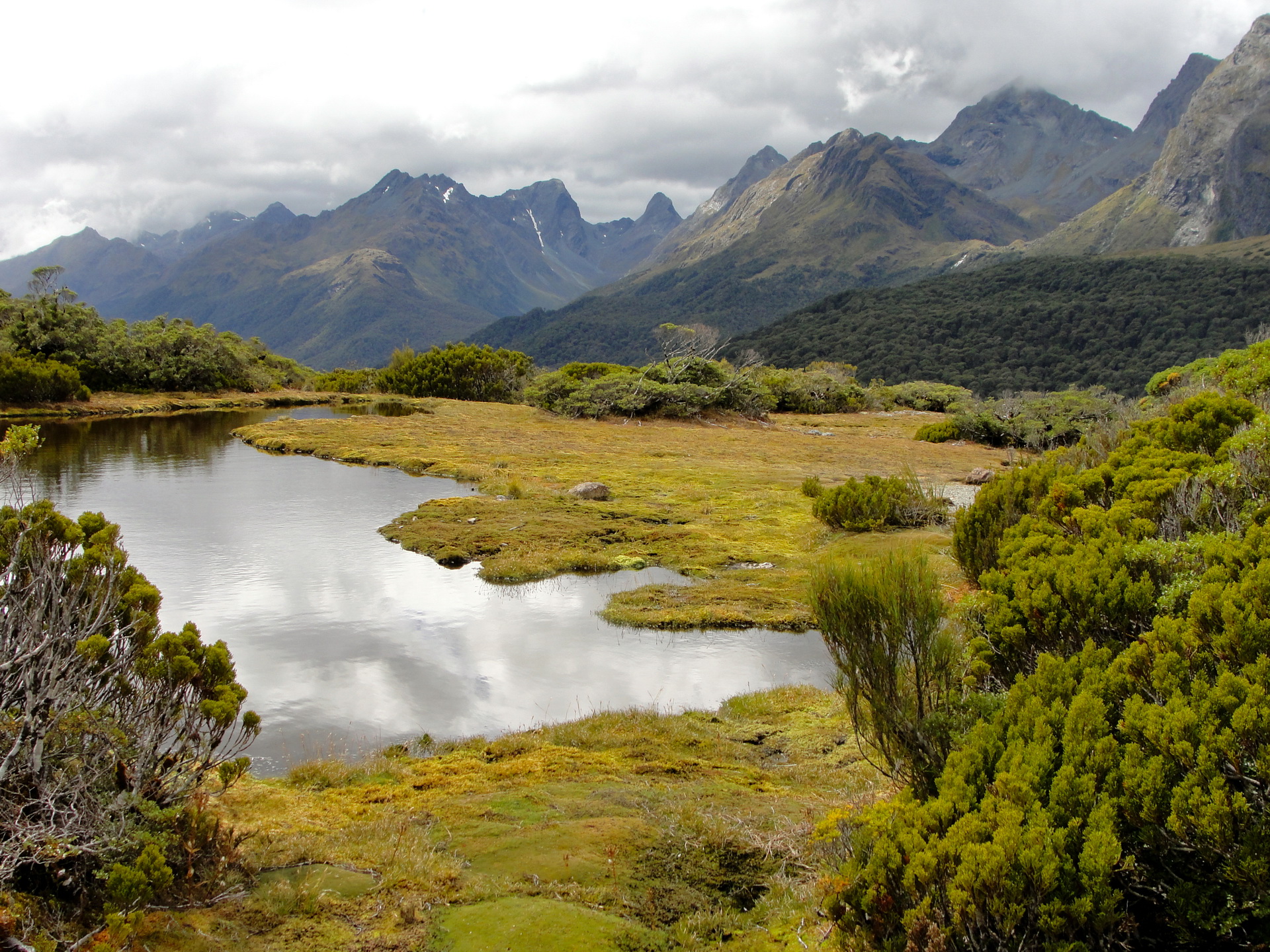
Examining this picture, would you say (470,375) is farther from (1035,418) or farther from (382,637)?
(382,637)

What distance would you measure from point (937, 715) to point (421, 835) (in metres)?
4.42

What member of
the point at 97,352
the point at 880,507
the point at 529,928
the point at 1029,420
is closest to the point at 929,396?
the point at 1029,420

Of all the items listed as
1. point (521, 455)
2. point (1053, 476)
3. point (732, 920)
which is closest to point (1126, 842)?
point (732, 920)

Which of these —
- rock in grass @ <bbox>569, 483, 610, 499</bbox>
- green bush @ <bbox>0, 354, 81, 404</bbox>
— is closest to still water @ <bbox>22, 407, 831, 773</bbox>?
rock in grass @ <bbox>569, 483, 610, 499</bbox>

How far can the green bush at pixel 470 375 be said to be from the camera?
6406cm

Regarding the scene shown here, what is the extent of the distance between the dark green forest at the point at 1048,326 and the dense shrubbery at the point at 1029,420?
48.5 metres

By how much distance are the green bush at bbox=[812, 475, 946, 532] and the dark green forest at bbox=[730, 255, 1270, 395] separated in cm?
7552

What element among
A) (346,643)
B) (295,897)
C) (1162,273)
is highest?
(1162,273)

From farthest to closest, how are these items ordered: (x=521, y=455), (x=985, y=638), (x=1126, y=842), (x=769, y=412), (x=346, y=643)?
1. (x=769, y=412)
2. (x=521, y=455)
3. (x=346, y=643)
4. (x=985, y=638)
5. (x=1126, y=842)

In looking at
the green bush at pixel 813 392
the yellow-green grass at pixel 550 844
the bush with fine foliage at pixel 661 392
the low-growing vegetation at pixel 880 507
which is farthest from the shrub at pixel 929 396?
the yellow-green grass at pixel 550 844

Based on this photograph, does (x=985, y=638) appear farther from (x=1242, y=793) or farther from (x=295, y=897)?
(x=295, y=897)

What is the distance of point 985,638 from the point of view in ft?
25.5

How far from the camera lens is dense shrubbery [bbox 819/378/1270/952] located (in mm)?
3947

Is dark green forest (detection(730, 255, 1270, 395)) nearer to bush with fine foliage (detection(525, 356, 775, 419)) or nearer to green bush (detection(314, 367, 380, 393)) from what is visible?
bush with fine foliage (detection(525, 356, 775, 419))
